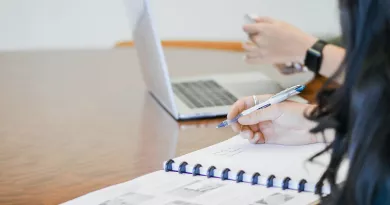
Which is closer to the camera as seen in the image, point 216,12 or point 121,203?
point 121,203

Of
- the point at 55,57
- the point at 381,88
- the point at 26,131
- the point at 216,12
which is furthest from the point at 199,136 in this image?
the point at 216,12

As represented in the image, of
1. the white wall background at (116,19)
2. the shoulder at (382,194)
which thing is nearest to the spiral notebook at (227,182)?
the shoulder at (382,194)

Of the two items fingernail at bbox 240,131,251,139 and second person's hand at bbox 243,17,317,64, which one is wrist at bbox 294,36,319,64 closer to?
second person's hand at bbox 243,17,317,64

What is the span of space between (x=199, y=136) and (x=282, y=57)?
498mm

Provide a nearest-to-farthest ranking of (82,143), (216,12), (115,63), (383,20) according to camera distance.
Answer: (383,20) → (82,143) → (115,63) → (216,12)

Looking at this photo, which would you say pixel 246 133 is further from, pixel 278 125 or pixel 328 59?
pixel 328 59

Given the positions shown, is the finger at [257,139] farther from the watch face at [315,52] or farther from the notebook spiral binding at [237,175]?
the watch face at [315,52]

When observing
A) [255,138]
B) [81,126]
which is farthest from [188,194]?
[81,126]

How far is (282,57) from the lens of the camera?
62.6 inches

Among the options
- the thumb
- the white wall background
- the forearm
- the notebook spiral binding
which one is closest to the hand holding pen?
the thumb

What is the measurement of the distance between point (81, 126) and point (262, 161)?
1.25 feet

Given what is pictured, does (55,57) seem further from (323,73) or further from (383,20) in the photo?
(383,20)

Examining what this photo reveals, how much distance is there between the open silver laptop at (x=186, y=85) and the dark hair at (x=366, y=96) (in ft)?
2.18

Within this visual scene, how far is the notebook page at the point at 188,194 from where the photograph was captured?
0.84 meters
